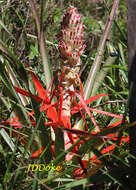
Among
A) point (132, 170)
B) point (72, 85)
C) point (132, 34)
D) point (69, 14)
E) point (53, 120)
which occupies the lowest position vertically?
point (132, 170)

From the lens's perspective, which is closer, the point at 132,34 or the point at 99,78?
the point at 132,34

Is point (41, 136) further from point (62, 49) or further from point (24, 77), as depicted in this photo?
point (62, 49)

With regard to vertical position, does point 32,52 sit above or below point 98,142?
above

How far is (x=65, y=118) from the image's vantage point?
3.28 ft

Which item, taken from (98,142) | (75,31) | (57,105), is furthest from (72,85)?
(98,142)

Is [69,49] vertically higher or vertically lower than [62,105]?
higher

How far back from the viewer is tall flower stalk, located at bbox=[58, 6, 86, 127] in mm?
961

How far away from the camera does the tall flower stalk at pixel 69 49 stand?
96 cm

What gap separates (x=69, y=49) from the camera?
3.21ft

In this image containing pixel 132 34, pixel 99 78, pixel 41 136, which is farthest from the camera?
pixel 99 78

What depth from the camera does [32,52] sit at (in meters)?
1.70

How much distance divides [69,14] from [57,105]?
37 centimetres

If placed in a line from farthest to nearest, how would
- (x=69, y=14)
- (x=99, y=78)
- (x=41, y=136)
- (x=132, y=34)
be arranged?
1. (x=99, y=78)
2. (x=69, y=14)
3. (x=41, y=136)
4. (x=132, y=34)

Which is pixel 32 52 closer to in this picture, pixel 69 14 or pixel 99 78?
pixel 99 78
